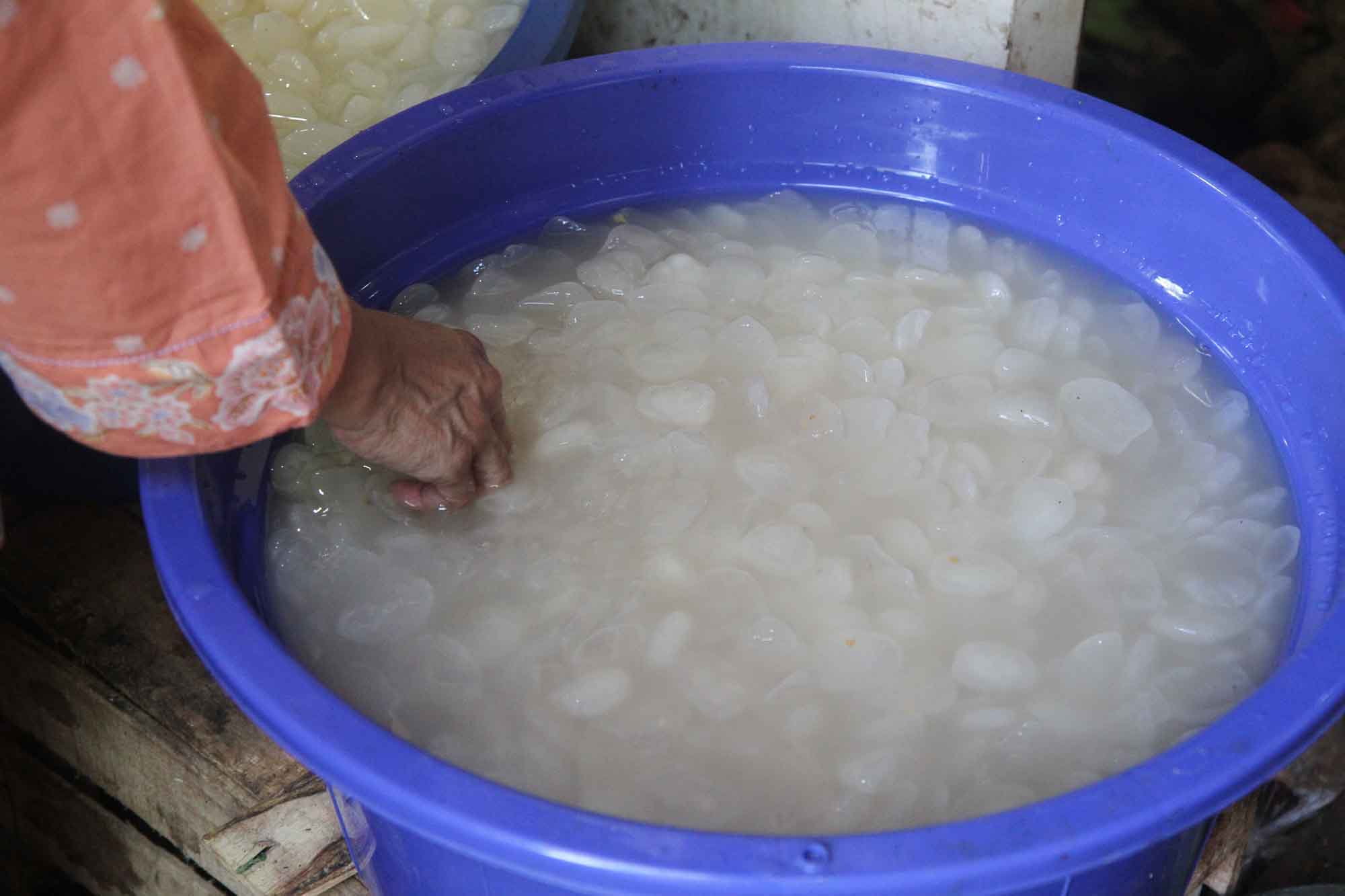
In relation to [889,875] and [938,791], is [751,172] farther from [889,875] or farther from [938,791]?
[889,875]

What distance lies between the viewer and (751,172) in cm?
164

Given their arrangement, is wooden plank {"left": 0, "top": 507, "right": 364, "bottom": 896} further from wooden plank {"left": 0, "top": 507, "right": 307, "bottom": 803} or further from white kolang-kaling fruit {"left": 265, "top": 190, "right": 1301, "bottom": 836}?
white kolang-kaling fruit {"left": 265, "top": 190, "right": 1301, "bottom": 836}

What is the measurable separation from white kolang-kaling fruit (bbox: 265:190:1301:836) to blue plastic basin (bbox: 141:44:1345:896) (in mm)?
56

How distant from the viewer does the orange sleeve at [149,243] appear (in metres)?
0.77

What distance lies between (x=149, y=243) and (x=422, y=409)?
326mm

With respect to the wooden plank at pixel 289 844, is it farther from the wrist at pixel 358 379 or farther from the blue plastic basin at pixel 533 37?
the blue plastic basin at pixel 533 37

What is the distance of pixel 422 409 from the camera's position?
1112 millimetres

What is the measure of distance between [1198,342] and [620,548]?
697 mm

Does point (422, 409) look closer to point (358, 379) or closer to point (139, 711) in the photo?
point (358, 379)

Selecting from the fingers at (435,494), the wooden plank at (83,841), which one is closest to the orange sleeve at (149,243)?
the fingers at (435,494)

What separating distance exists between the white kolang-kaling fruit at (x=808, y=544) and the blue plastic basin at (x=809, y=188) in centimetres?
6

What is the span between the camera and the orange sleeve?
77cm

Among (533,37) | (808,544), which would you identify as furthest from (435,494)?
(533,37)

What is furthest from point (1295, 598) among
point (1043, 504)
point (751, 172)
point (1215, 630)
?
point (751, 172)
